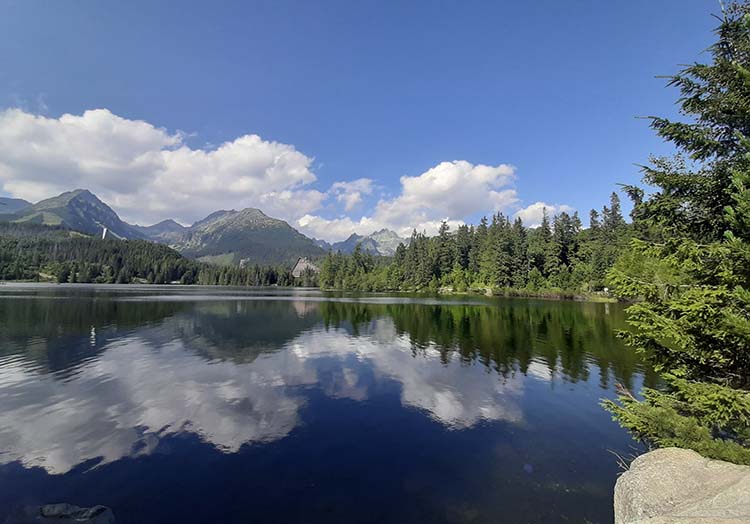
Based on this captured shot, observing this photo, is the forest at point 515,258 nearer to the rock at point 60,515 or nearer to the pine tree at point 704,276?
the pine tree at point 704,276

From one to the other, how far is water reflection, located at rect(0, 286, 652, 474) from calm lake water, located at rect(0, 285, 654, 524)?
0.14 meters

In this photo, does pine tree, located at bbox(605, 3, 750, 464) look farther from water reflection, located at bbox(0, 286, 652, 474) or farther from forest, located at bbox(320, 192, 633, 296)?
forest, located at bbox(320, 192, 633, 296)

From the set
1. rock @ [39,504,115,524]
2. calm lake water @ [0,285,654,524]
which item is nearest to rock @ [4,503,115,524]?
rock @ [39,504,115,524]

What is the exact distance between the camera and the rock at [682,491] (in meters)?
6.13

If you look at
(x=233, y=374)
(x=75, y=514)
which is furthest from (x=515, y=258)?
(x=75, y=514)

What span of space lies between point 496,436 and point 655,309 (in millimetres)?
8840

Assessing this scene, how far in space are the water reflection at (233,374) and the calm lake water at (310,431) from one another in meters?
0.14

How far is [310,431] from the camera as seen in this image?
16.5 metres

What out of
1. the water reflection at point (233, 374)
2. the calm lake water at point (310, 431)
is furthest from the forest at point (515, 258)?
the calm lake water at point (310, 431)

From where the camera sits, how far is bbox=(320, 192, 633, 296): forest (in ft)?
387

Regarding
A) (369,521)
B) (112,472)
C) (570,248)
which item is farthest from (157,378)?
(570,248)

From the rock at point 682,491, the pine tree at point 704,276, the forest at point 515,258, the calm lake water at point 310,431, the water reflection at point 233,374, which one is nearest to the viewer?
the rock at point 682,491

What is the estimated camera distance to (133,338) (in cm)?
3788

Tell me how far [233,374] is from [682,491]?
978 inches
